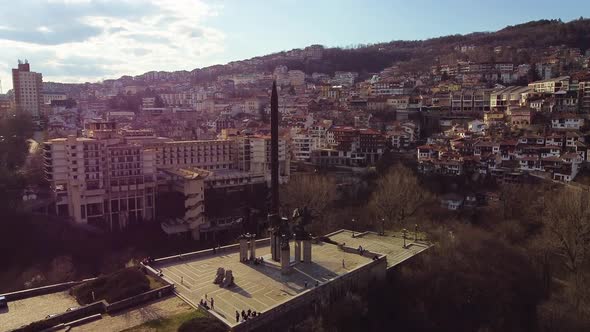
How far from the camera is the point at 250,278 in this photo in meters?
20.2

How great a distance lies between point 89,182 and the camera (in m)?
36.0

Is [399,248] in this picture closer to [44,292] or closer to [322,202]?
[322,202]

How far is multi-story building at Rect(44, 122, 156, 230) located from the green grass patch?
22.8 metres

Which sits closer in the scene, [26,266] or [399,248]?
[399,248]

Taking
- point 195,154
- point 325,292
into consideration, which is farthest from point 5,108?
point 325,292

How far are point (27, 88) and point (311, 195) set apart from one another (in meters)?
60.5

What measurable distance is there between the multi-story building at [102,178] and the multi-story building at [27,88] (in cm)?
4410

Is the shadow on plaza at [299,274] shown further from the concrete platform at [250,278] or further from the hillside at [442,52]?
the hillside at [442,52]

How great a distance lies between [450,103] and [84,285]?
5896cm

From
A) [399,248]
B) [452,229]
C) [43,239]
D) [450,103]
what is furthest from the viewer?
[450,103]

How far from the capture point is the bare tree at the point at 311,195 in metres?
38.0

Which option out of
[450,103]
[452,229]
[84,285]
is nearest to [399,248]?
[452,229]

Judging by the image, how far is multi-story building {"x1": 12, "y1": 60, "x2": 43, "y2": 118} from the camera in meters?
73.5

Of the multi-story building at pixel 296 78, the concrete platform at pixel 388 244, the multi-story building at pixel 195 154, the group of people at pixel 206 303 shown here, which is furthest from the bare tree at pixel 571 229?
the multi-story building at pixel 296 78
